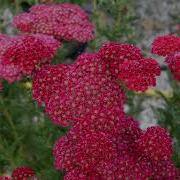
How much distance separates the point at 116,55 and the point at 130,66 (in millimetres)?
99

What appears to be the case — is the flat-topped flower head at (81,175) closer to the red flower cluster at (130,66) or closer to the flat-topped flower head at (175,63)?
the red flower cluster at (130,66)

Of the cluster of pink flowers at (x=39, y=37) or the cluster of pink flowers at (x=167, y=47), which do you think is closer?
the cluster of pink flowers at (x=39, y=37)

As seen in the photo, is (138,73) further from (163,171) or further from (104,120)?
(163,171)

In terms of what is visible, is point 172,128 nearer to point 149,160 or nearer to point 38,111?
point 38,111

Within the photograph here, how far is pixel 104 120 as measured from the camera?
6.63 ft

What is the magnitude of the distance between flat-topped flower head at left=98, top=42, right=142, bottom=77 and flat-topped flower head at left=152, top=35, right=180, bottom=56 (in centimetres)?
31

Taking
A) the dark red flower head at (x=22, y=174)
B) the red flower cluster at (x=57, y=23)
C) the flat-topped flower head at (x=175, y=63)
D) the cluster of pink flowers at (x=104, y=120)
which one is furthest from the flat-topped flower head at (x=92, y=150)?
the red flower cluster at (x=57, y=23)

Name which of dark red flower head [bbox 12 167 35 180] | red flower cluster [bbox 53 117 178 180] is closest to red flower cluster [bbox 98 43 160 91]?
red flower cluster [bbox 53 117 178 180]

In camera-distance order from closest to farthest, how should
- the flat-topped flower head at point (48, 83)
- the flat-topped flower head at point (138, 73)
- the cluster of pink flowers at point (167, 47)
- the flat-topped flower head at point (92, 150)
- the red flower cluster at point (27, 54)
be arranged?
1. the flat-topped flower head at point (92, 150)
2. the flat-topped flower head at point (138, 73)
3. the flat-topped flower head at point (48, 83)
4. the red flower cluster at point (27, 54)
5. the cluster of pink flowers at point (167, 47)

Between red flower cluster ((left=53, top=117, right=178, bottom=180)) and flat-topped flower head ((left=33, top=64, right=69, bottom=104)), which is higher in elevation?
flat-topped flower head ((left=33, top=64, right=69, bottom=104))

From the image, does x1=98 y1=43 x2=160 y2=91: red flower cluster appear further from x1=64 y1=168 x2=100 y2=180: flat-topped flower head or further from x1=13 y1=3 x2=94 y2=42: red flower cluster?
x1=13 y1=3 x2=94 y2=42: red flower cluster

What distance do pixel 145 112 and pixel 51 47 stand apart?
79.6 inches

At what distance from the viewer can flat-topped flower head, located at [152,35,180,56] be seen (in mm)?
2447

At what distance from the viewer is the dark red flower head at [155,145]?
200cm
